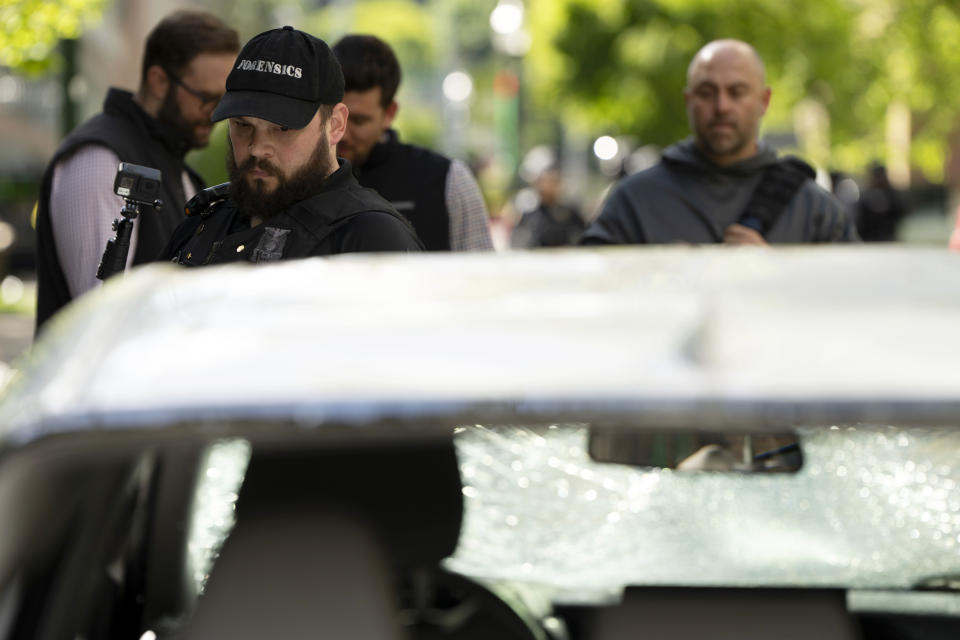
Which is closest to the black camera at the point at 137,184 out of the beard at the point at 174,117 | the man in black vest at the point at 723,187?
the beard at the point at 174,117

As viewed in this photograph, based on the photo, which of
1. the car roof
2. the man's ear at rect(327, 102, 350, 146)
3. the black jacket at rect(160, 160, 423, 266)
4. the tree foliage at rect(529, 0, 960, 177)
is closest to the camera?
the car roof

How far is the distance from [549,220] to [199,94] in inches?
400

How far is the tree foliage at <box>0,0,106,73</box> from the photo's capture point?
967cm

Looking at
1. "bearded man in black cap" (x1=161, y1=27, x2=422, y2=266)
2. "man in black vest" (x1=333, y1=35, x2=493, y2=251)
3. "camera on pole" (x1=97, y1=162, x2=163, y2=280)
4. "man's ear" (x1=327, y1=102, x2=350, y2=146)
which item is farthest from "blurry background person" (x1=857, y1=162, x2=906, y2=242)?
"bearded man in black cap" (x1=161, y1=27, x2=422, y2=266)

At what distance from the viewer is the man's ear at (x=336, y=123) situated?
3449 mm

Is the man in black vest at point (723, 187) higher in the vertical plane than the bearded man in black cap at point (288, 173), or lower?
lower

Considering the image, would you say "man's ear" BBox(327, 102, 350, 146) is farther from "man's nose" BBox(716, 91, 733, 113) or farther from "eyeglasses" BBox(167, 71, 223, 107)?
"man's nose" BBox(716, 91, 733, 113)

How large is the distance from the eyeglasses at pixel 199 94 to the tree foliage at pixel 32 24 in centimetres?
532

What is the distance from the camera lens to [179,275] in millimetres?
1668

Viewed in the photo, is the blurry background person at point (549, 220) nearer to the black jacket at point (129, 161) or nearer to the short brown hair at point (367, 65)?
the short brown hair at point (367, 65)

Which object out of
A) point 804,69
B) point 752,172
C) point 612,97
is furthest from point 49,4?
point 804,69

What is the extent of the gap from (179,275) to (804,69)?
129 feet

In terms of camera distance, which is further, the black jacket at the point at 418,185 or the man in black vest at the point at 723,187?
the man in black vest at the point at 723,187

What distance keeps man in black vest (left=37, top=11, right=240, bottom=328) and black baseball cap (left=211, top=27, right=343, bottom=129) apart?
103 cm
